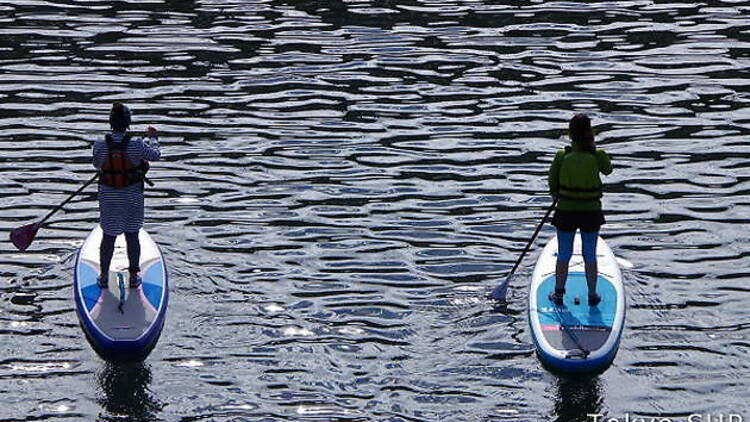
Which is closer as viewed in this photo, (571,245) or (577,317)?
(577,317)

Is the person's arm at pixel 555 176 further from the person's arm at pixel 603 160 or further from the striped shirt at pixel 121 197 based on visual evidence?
the striped shirt at pixel 121 197

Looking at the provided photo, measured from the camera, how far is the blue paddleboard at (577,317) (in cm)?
1410

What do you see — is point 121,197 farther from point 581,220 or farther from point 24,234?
point 581,220

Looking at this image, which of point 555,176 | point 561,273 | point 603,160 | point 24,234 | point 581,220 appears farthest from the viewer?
point 24,234

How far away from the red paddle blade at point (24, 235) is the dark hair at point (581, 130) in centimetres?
629

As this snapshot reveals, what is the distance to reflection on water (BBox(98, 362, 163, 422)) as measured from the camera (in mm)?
13344

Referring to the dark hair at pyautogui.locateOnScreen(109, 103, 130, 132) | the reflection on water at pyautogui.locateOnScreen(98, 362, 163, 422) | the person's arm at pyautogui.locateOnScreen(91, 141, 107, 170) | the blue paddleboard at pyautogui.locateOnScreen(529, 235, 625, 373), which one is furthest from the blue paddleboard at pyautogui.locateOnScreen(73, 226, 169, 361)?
the blue paddleboard at pyautogui.locateOnScreen(529, 235, 625, 373)

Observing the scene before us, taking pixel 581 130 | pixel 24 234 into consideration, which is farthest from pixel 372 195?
pixel 581 130

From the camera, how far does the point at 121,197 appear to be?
15055 mm

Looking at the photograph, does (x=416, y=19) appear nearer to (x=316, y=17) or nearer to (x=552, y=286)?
(x=316, y=17)

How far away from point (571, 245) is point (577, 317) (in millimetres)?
779

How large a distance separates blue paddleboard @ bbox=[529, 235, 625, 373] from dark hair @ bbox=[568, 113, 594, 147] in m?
1.75

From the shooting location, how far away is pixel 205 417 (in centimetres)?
1335

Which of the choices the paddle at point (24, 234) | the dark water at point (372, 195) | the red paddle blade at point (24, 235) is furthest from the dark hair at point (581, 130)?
the red paddle blade at point (24, 235)
